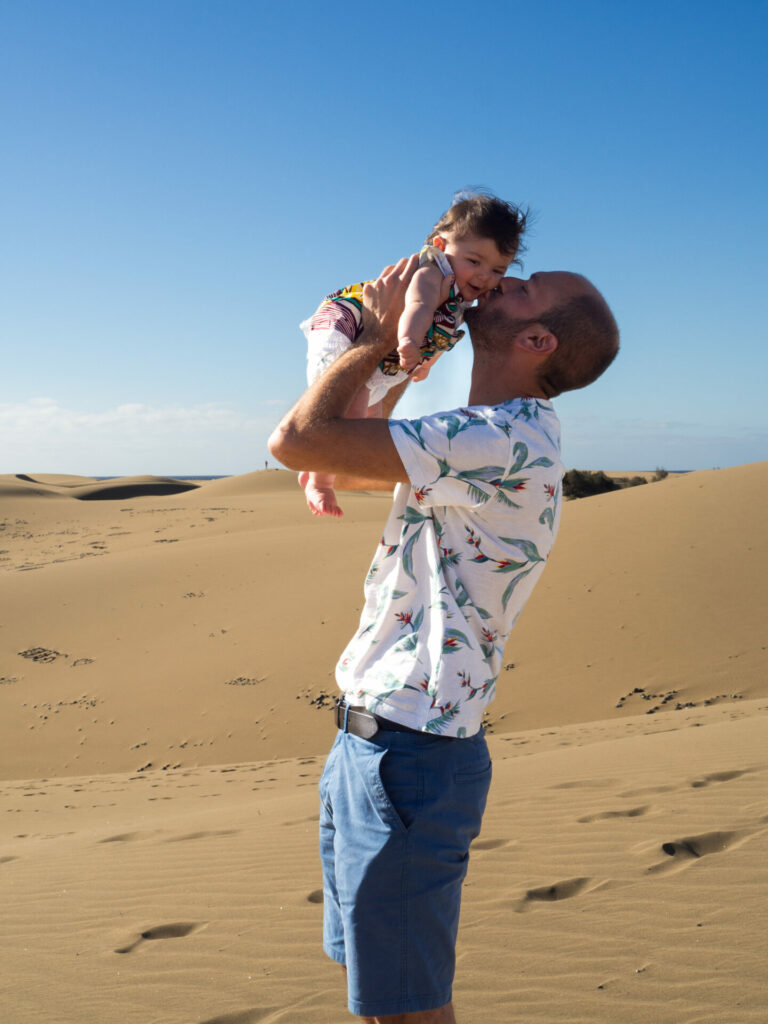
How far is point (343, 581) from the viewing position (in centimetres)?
1598

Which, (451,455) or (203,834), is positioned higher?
(451,455)

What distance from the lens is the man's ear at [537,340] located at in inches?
86.0

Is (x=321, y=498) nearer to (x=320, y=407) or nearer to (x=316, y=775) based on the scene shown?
(x=320, y=407)

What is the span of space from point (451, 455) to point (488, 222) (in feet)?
4.93

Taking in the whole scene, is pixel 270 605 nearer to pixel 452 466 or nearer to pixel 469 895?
pixel 469 895

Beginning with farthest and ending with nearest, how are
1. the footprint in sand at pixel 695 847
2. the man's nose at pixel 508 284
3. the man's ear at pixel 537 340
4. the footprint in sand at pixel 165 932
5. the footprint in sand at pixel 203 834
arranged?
the footprint in sand at pixel 203 834 → the footprint in sand at pixel 695 847 → the footprint in sand at pixel 165 932 → the man's nose at pixel 508 284 → the man's ear at pixel 537 340

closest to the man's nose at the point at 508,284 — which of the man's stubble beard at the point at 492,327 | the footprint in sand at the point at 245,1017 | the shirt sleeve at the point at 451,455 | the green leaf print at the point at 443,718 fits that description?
the man's stubble beard at the point at 492,327

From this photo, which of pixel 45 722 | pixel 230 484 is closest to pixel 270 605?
pixel 45 722

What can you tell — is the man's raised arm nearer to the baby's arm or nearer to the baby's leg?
the baby's arm

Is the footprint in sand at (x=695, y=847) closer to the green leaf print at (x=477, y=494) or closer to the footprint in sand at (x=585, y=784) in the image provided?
the footprint in sand at (x=585, y=784)

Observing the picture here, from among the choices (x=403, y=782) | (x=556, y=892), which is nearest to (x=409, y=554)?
(x=403, y=782)

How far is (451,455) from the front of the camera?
1.95 metres

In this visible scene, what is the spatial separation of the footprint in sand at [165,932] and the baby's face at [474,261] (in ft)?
11.4

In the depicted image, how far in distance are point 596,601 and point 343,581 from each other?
513 centimetres
